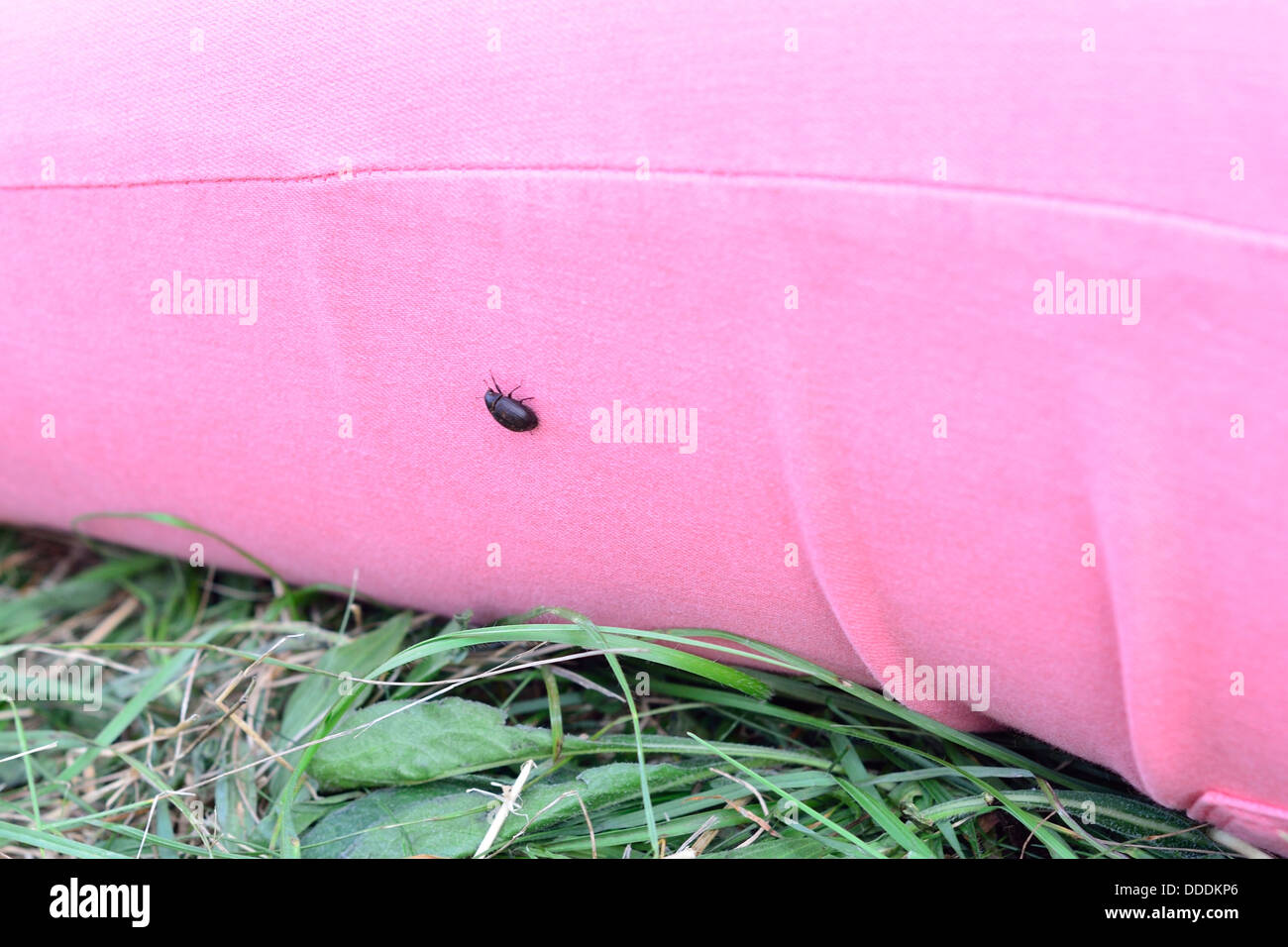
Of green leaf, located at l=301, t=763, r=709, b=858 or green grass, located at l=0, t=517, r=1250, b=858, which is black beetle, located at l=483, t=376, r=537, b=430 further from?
green leaf, located at l=301, t=763, r=709, b=858

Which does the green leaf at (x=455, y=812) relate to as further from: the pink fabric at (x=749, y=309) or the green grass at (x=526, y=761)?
the pink fabric at (x=749, y=309)

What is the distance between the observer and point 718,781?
130 centimetres

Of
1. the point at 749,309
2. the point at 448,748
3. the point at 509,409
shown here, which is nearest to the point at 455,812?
the point at 448,748

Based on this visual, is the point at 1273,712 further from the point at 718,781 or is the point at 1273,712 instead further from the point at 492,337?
the point at 492,337

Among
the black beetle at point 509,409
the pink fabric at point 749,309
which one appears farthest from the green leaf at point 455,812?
the black beetle at point 509,409

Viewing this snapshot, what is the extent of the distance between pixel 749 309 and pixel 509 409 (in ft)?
1.03

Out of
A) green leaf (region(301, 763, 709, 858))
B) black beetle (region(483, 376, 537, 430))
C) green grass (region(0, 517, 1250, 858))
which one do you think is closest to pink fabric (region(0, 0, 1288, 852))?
black beetle (region(483, 376, 537, 430))

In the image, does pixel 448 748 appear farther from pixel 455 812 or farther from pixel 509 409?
pixel 509 409

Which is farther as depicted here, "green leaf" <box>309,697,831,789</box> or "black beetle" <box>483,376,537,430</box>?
"green leaf" <box>309,697,831,789</box>

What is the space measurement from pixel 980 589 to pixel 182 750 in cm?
118

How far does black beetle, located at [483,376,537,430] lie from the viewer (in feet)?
3.61

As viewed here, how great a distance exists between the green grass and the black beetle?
264mm

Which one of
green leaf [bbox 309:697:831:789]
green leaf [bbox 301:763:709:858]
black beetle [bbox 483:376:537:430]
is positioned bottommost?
green leaf [bbox 301:763:709:858]

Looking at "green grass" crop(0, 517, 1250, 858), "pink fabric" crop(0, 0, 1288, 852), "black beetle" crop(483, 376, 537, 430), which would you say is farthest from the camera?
"green grass" crop(0, 517, 1250, 858)
